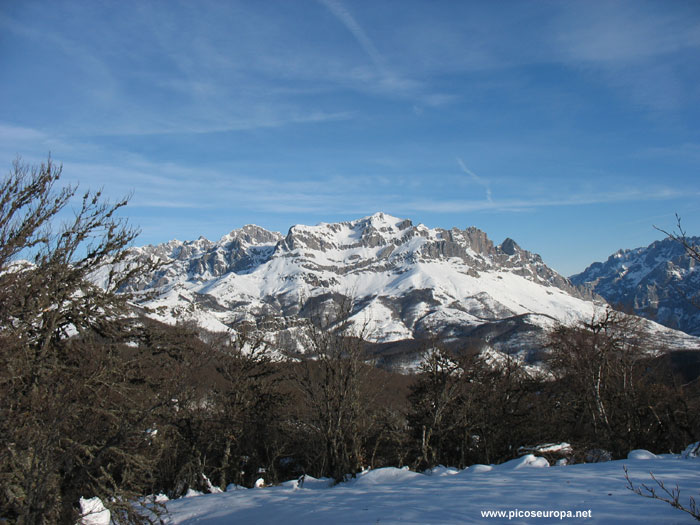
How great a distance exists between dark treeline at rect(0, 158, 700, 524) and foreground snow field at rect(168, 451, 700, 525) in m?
3.02

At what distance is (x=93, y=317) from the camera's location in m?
14.7

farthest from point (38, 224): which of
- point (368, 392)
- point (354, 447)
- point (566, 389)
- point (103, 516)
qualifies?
point (566, 389)

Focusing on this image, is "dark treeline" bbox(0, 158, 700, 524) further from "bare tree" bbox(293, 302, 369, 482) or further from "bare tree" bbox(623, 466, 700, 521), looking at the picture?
"bare tree" bbox(623, 466, 700, 521)

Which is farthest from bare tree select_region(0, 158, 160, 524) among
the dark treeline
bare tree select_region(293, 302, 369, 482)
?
bare tree select_region(293, 302, 369, 482)

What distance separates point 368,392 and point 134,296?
11.2 m

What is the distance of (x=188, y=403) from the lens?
22594 mm

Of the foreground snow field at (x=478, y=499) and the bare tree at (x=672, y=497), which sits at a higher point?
the bare tree at (x=672, y=497)

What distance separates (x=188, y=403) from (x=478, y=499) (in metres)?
18.0

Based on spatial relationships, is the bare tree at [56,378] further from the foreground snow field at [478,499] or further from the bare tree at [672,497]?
the bare tree at [672,497]

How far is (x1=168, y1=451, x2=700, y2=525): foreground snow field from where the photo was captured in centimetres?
676

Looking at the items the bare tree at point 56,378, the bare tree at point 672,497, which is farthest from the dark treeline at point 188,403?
the bare tree at point 672,497

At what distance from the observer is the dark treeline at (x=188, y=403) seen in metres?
9.57

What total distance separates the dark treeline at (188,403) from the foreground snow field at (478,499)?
3.02 m

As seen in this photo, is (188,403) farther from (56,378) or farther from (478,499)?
(478,499)
